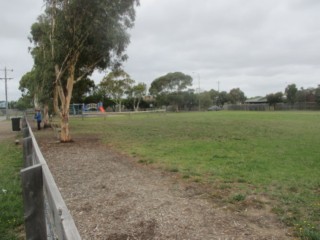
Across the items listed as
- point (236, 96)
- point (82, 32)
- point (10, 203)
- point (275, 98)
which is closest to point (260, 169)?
point (10, 203)

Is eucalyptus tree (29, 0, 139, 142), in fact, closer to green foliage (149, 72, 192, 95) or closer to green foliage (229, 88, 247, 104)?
green foliage (149, 72, 192, 95)

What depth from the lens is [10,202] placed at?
20.9 ft

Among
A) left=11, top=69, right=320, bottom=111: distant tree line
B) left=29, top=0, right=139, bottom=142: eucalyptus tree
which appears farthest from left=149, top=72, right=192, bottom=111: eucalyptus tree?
left=29, top=0, right=139, bottom=142: eucalyptus tree

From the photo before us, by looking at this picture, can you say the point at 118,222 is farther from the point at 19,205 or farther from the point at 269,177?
the point at 269,177

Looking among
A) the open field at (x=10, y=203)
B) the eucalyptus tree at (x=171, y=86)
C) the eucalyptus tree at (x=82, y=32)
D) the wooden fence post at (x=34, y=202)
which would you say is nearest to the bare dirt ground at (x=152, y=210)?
the open field at (x=10, y=203)

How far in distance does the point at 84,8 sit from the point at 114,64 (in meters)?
4.40

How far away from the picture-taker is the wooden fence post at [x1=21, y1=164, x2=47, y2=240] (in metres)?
2.94

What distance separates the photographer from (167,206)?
583 cm

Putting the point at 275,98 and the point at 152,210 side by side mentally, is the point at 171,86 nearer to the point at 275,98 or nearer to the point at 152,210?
the point at 275,98

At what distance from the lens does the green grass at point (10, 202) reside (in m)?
5.09

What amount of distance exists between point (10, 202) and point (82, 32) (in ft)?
36.0

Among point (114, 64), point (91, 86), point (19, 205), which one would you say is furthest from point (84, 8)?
point (91, 86)

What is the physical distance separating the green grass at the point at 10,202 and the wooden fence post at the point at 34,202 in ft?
6.40

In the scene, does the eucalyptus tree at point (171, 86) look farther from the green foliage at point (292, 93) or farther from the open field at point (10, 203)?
the open field at point (10, 203)
